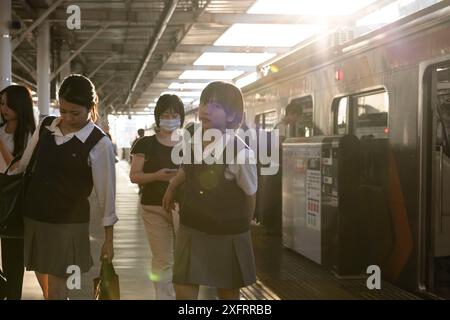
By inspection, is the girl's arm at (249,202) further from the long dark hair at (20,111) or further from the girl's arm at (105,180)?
the long dark hair at (20,111)

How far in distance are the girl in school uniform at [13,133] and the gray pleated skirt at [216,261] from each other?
142 cm

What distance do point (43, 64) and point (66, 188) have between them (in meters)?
10.8

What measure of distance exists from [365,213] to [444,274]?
0.84 m

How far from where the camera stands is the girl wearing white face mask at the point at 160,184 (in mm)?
3961

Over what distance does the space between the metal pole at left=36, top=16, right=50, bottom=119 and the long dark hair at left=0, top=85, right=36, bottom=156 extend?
31.0ft

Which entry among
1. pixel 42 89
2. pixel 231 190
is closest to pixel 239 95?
pixel 231 190

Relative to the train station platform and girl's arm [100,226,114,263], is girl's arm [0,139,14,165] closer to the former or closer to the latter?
girl's arm [100,226,114,263]

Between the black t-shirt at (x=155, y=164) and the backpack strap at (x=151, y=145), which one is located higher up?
the backpack strap at (x=151, y=145)

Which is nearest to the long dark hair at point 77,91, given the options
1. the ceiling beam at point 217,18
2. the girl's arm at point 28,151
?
the girl's arm at point 28,151

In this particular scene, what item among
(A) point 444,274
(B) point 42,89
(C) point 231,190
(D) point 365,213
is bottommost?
(A) point 444,274

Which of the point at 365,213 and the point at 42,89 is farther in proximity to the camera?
the point at 42,89

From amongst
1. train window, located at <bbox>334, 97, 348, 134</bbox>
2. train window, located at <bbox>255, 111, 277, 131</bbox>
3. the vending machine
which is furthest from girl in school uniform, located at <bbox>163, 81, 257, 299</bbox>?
train window, located at <bbox>255, 111, 277, 131</bbox>

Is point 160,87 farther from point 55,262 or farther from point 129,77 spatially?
point 55,262
